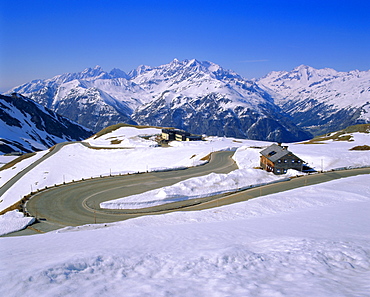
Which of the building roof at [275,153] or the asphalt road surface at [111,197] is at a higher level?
the building roof at [275,153]

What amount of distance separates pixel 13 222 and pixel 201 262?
2540 cm

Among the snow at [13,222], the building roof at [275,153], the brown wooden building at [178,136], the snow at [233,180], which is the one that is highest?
the brown wooden building at [178,136]

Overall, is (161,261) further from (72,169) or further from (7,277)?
(72,169)

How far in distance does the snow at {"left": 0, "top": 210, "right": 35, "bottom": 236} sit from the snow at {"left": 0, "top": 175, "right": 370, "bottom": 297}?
8.60 m

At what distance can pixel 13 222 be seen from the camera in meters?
28.4

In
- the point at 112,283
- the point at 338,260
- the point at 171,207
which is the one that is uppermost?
the point at 112,283

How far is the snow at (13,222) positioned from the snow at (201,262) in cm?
860

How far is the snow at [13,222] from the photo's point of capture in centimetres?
2666

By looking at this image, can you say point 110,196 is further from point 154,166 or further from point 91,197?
point 154,166

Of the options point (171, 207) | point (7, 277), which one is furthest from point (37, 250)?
point (171, 207)

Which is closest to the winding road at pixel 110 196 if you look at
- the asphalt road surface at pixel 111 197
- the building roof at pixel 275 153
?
the asphalt road surface at pixel 111 197

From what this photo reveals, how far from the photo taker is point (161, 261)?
12234mm

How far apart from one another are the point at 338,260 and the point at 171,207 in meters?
23.3

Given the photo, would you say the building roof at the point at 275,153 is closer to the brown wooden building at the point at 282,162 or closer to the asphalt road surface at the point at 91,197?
the brown wooden building at the point at 282,162
